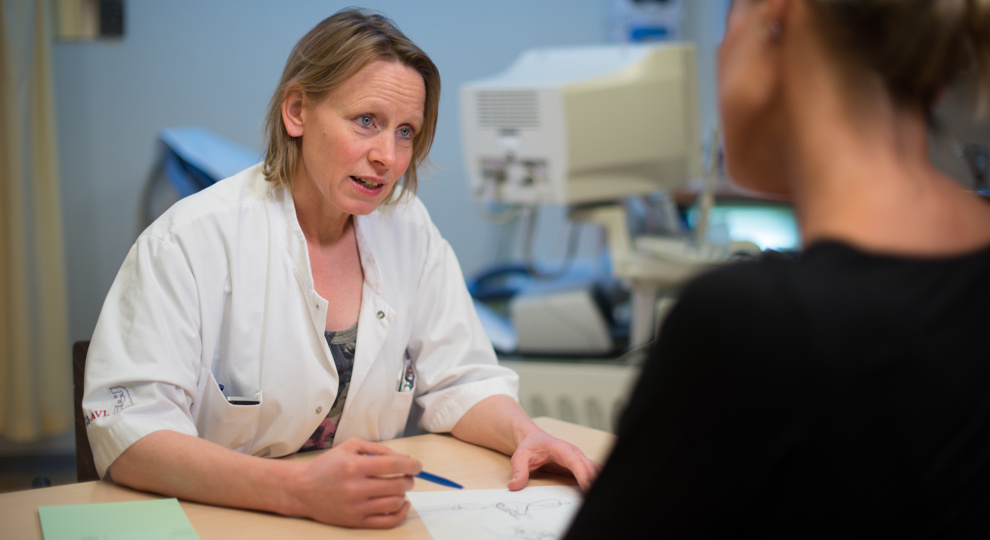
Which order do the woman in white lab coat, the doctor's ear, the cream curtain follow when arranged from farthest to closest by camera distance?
the cream curtain, the doctor's ear, the woman in white lab coat

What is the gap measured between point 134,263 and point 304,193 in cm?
29

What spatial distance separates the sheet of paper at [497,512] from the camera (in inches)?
36.8

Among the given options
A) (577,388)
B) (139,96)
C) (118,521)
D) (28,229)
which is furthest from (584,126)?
(28,229)

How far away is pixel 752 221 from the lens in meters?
2.77

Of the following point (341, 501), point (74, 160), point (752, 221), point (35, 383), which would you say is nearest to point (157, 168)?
point (74, 160)

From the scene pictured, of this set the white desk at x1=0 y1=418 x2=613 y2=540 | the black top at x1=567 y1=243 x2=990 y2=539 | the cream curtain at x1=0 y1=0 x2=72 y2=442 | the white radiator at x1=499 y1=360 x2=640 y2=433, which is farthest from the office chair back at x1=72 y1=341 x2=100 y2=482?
the cream curtain at x1=0 y1=0 x2=72 y2=442

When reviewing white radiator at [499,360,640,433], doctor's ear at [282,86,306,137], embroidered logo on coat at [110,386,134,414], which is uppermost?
doctor's ear at [282,86,306,137]

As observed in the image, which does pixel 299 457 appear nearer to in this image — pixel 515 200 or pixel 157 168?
pixel 515 200

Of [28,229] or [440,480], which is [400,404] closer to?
[440,480]

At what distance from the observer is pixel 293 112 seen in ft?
4.23

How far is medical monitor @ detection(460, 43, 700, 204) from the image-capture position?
77.2 inches

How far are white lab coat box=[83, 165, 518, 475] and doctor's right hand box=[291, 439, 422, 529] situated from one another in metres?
0.23

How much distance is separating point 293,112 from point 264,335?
1.17 ft

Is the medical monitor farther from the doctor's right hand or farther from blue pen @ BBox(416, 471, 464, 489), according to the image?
the doctor's right hand
